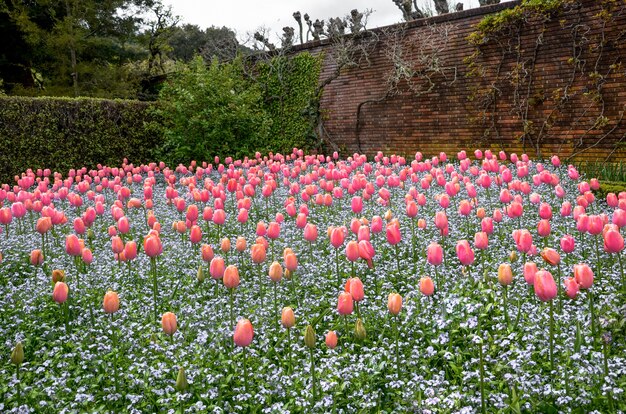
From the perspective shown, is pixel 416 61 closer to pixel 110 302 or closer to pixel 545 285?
pixel 545 285

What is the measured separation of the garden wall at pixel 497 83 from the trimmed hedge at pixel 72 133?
6.10 metres

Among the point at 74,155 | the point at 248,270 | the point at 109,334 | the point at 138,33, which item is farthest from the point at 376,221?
the point at 138,33

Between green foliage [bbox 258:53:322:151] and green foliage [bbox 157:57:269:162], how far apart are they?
9.39 ft

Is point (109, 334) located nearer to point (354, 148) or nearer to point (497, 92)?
point (497, 92)

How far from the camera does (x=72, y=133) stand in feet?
40.3

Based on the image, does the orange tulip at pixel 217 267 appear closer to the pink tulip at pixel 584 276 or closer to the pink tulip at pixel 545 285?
the pink tulip at pixel 545 285

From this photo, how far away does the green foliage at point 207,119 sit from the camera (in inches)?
499

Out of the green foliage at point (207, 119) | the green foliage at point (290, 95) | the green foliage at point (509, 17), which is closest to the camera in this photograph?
the green foliage at point (509, 17)

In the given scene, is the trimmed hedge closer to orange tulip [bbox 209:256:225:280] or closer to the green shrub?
orange tulip [bbox 209:256:225:280]

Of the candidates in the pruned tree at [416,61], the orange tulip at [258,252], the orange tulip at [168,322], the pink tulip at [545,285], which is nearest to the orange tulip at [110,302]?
the orange tulip at [168,322]

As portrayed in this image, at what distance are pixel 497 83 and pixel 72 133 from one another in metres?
10.6

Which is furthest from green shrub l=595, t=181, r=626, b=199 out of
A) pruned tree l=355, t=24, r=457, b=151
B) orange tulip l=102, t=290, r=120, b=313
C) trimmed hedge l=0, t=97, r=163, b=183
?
trimmed hedge l=0, t=97, r=163, b=183

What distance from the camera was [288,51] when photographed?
16.9m

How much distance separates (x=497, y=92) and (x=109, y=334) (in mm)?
10707
